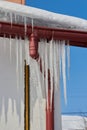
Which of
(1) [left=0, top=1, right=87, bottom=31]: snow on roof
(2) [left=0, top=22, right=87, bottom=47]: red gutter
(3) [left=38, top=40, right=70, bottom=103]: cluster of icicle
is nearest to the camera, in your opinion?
(2) [left=0, top=22, right=87, bottom=47]: red gutter

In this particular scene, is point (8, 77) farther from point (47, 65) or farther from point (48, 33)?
point (48, 33)

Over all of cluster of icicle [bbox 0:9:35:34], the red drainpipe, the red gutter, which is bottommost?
the red drainpipe

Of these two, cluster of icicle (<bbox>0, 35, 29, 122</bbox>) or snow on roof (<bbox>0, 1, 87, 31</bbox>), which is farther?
cluster of icicle (<bbox>0, 35, 29, 122</bbox>)

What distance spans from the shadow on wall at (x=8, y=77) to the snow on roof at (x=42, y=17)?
43 centimetres

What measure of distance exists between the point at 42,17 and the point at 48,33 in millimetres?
252

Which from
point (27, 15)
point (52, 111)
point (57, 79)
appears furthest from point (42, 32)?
point (52, 111)

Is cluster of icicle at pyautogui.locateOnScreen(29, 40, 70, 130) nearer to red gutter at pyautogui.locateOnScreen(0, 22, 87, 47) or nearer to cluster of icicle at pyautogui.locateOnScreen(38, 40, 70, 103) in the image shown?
cluster of icicle at pyautogui.locateOnScreen(38, 40, 70, 103)

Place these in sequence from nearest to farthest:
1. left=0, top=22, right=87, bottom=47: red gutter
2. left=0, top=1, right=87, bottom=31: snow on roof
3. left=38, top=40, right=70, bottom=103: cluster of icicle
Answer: left=0, top=22, right=87, bottom=47: red gutter → left=0, top=1, right=87, bottom=31: snow on roof → left=38, top=40, right=70, bottom=103: cluster of icicle

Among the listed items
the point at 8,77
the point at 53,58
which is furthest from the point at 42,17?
the point at 8,77

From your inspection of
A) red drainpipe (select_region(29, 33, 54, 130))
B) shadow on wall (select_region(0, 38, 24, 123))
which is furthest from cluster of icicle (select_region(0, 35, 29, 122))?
red drainpipe (select_region(29, 33, 54, 130))

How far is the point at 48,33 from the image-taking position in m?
4.68

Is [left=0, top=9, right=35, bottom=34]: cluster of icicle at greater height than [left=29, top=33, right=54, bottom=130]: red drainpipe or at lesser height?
greater

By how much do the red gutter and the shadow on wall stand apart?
0.32 m

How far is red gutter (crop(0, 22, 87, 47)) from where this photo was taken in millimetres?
4500
